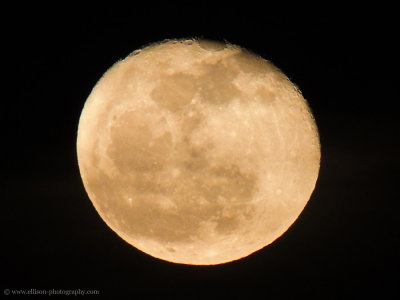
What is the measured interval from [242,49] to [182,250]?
4.21 ft

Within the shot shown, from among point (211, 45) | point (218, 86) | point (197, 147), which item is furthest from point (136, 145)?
point (211, 45)

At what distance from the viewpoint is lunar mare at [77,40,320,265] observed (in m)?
2.42

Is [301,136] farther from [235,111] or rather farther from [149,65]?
[149,65]

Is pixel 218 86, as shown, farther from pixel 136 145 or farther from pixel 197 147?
pixel 136 145

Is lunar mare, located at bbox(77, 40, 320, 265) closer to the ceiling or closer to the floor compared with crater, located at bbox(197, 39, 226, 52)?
closer to the floor

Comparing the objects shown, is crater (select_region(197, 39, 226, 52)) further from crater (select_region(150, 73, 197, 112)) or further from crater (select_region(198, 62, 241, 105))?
crater (select_region(150, 73, 197, 112))

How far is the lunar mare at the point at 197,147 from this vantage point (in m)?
2.42

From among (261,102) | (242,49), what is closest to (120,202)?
(261,102)

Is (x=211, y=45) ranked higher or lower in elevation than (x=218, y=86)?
higher

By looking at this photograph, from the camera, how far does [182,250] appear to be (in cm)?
272

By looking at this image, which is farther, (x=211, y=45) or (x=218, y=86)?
(x=211, y=45)

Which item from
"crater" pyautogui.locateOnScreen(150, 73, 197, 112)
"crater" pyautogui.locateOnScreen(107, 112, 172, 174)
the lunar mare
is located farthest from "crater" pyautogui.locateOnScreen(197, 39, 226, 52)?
"crater" pyautogui.locateOnScreen(107, 112, 172, 174)

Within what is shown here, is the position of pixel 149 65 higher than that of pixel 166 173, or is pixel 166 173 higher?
pixel 149 65

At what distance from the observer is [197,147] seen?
7.93 feet
